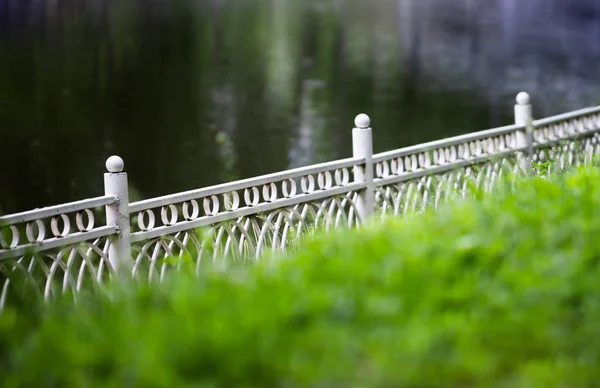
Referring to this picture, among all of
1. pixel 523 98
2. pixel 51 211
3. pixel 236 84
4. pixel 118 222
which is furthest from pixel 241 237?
pixel 236 84

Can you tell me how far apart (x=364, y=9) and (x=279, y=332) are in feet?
194

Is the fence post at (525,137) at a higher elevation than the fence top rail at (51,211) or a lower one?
higher

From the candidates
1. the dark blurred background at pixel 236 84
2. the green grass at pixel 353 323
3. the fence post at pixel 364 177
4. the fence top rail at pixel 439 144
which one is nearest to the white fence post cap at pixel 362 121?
the fence post at pixel 364 177

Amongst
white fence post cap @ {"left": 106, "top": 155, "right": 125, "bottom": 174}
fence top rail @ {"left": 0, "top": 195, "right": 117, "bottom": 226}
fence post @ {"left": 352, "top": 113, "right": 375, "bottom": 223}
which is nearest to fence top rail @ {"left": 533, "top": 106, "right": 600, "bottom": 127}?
fence post @ {"left": 352, "top": 113, "right": 375, "bottom": 223}

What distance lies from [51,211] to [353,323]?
3.28 metres

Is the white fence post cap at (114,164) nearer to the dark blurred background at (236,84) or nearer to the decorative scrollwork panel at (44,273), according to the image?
the decorative scrollwork panel at (44,273)

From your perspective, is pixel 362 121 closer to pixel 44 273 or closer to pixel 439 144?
pixel 439 144

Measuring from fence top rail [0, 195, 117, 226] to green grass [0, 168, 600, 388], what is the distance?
7.56 ft

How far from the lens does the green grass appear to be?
220cm

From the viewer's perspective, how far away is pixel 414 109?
29094mm

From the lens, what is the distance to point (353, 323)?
245cm

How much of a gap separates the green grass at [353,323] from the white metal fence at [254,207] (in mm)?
959

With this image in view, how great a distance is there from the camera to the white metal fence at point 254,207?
524 centimetres

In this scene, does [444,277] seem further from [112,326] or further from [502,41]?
[502,41]
